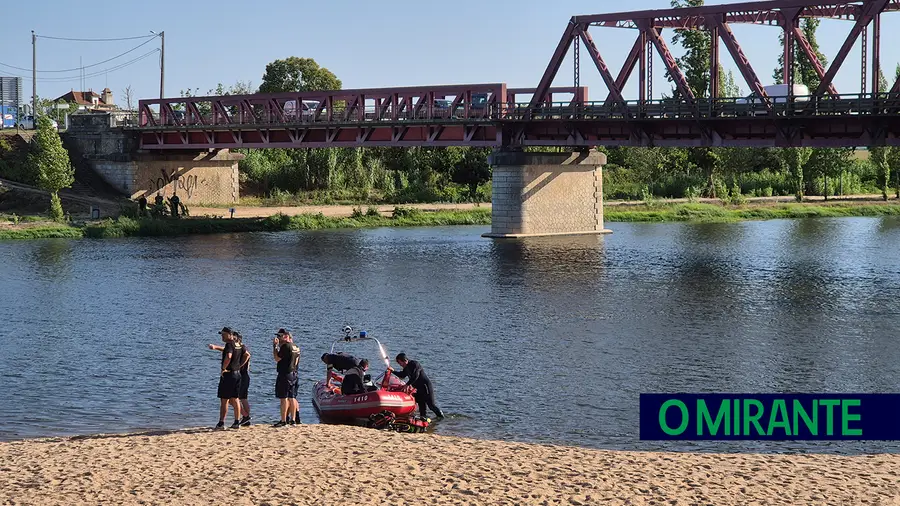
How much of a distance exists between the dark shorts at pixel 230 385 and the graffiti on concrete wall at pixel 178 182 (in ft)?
249

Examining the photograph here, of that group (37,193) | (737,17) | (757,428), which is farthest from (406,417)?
(37,193)

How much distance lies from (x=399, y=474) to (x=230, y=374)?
5.64 metres

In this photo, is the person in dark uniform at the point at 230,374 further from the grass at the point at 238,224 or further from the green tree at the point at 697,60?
the green tree at the point at 697,60

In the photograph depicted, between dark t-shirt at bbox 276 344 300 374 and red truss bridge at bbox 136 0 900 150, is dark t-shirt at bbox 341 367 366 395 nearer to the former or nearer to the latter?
dark t-shirt at bbox 276 344 300 374

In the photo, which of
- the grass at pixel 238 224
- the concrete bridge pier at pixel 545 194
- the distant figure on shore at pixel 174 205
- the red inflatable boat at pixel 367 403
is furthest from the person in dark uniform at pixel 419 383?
the distant figure on shore at pixel 174 205

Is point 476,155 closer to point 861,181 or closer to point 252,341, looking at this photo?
point 861,181

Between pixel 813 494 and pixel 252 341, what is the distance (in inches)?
917

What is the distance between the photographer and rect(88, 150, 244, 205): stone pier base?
97.0 m

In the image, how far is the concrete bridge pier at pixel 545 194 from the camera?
79.4 metres

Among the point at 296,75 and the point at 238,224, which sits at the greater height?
the point at 296,75

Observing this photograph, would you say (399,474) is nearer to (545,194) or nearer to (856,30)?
(856,30)

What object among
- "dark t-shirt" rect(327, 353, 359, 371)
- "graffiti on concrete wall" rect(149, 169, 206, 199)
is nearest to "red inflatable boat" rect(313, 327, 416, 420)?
"dark t-shirt" rect(327, 353, 359, 371)

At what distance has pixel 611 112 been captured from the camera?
73562mm

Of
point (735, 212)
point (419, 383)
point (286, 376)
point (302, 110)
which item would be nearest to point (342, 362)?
A: point (419, 383)
